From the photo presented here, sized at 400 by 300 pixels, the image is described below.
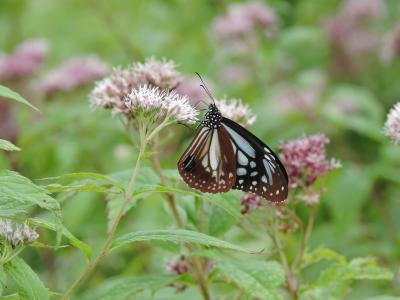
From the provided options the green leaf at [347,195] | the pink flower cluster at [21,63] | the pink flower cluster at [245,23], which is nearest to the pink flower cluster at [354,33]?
the pink flower cluster at [245,23]

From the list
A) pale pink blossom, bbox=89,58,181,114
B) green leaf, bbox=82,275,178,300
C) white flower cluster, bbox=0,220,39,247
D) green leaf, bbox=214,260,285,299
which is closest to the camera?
white flower cluster, bbox=0,220,39,247

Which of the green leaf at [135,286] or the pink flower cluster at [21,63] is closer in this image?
the green leaf at [135,286]

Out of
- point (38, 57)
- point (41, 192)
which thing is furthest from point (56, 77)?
point (41, 192)

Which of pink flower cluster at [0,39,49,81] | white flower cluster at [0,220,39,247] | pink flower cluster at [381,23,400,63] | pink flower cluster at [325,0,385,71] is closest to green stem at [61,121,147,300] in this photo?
white flower cluster at [0,220,39,247]

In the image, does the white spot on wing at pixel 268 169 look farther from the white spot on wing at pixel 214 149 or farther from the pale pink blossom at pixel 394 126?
the pale pink blossom at pixel 394 126

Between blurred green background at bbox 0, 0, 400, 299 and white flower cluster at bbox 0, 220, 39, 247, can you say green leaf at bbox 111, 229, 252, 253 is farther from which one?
blurred green background at bbox 0, 0, 400, 299

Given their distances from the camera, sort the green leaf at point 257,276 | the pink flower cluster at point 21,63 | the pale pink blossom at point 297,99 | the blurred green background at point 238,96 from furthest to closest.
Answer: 1. the pale pink blossom at point 297,99
2. the pink flower cluster at point 21,63
3. the blurred green background at point 238,96
4. the green leaf at point 257,276

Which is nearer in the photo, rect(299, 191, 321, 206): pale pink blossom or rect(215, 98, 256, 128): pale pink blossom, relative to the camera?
rect(299, 191, 321, 206): pale pink blossom
